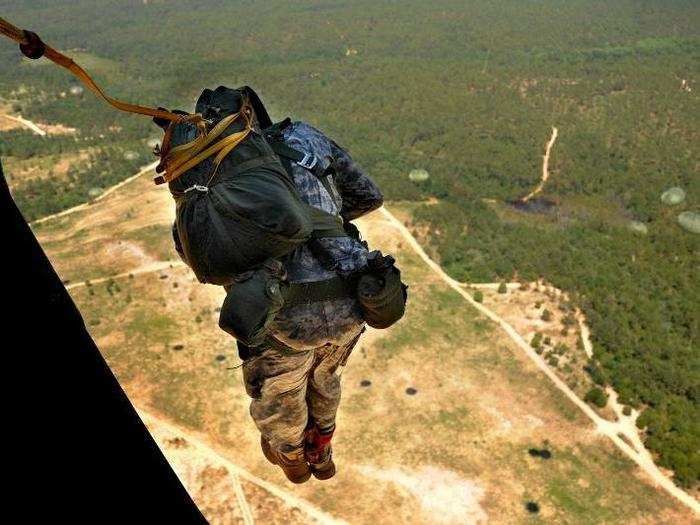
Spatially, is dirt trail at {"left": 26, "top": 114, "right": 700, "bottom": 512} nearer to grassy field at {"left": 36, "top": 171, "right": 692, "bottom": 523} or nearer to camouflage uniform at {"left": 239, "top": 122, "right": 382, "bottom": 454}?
grassy field at {"left": 36, "top": 171, "right": 692, "bottom": 523}

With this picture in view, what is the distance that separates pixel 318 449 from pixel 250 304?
8.22 feet

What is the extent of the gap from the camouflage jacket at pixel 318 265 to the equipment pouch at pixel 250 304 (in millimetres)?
652

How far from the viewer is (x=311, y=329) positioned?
4.36 meters

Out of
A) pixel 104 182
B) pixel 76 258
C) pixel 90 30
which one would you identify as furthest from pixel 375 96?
pixel 90 30

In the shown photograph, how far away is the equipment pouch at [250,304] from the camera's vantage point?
345cm

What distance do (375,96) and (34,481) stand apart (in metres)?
65.0

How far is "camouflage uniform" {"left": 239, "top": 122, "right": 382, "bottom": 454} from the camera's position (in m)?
4.24

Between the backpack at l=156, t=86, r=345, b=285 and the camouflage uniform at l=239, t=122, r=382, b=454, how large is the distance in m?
0.52

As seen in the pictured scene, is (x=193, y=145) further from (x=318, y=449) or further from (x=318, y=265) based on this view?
(x=318, y=449)

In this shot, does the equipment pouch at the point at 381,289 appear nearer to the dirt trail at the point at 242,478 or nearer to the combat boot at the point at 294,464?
the combat boot at the point at 294,464

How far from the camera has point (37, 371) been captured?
7.33 feet

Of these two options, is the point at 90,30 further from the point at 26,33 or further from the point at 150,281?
the point at 26,33

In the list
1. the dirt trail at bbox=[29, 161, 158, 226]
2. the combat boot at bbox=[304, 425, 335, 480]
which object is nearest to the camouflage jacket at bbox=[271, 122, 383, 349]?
the combat boot at bbox=[304, 425, 335, 480]

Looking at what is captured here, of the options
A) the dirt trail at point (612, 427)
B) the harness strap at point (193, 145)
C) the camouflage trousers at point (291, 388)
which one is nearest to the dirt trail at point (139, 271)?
the dirt trail at point (612, 427)
